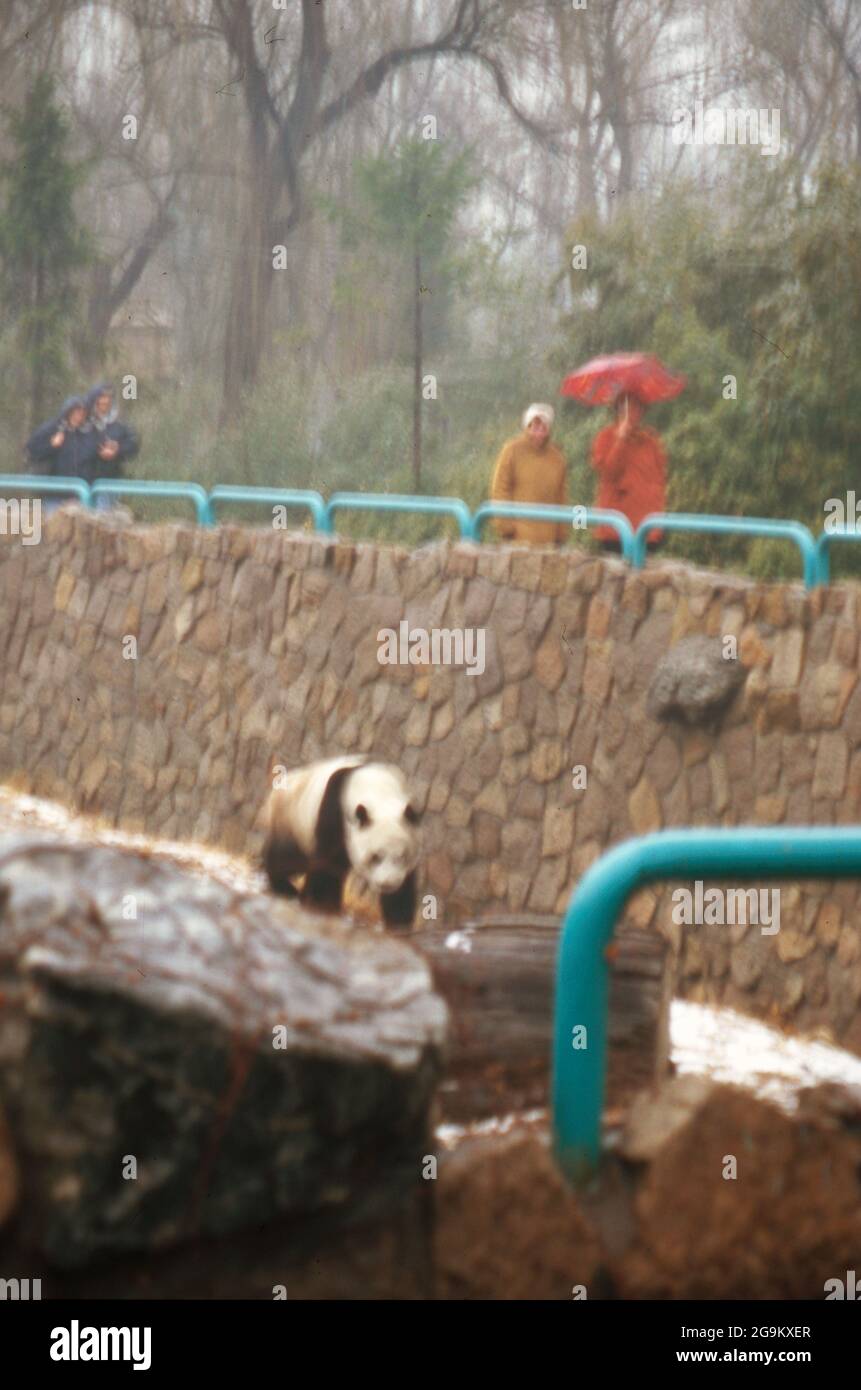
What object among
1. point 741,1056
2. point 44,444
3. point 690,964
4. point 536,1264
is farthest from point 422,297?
point 536,1264

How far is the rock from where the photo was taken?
689 cm

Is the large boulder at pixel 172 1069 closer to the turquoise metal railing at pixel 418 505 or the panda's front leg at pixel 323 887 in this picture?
the panda's front leg at pixel 323 887

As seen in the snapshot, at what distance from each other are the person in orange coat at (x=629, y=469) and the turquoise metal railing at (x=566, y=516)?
1.49ft

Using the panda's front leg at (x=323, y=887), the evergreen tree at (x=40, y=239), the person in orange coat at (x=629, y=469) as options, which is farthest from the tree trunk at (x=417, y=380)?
the panda's front leg at (x=323, y=887)

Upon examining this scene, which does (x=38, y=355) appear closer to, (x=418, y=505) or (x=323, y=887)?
(x=418, y=505)

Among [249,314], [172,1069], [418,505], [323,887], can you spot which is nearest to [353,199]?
[249,314]

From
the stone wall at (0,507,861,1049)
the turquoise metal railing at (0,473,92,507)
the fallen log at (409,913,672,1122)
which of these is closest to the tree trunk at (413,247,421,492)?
the turquoise metal railing at (0,473,92,507)

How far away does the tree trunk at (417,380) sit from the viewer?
1623cm

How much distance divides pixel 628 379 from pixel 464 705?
8.83 feet

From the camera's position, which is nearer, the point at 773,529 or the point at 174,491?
the point at 773,529

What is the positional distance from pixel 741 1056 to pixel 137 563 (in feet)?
17.6

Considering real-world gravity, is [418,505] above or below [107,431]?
below

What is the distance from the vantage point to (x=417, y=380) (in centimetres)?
1711

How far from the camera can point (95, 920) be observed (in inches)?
60.3
